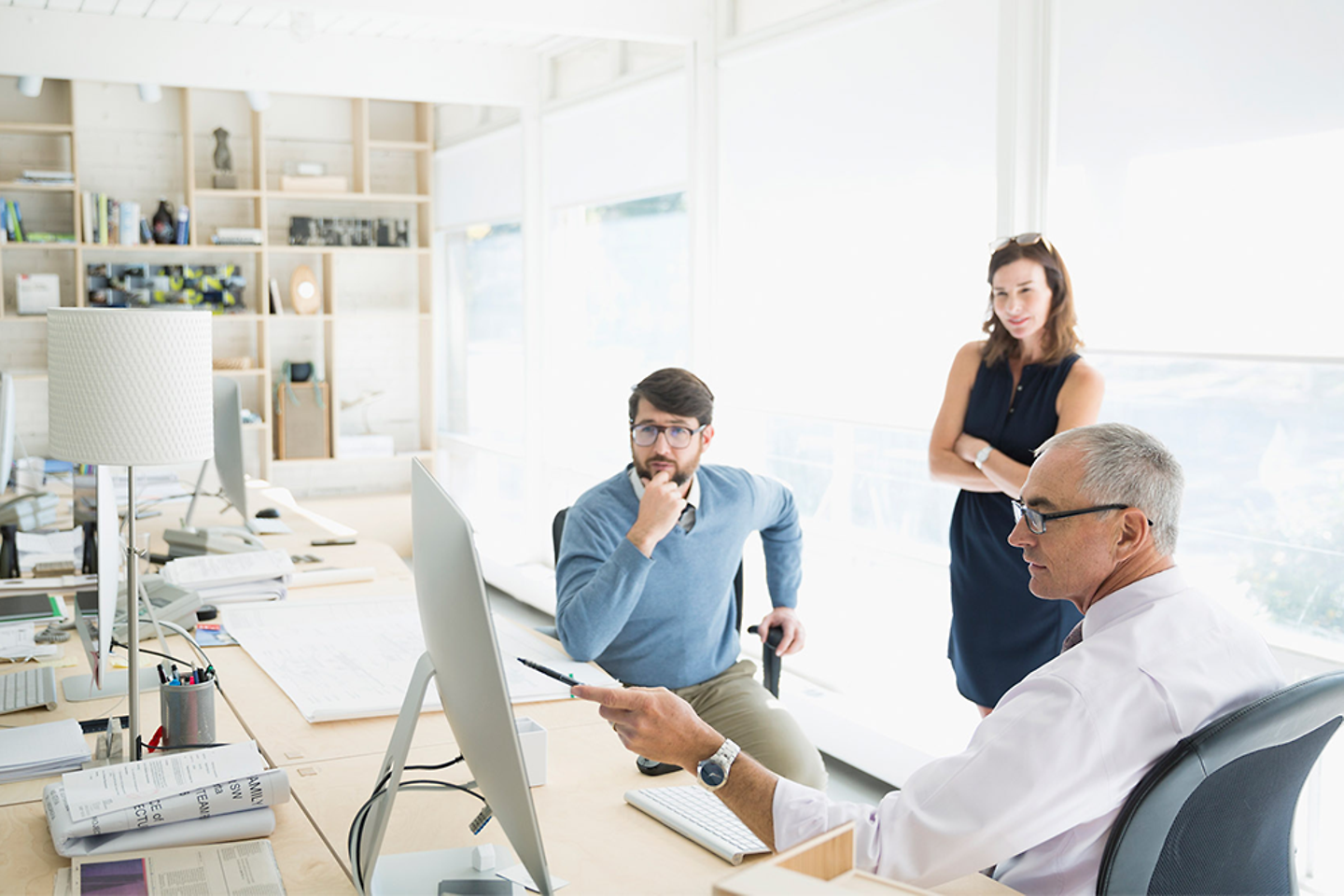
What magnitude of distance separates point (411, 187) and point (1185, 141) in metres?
5.91

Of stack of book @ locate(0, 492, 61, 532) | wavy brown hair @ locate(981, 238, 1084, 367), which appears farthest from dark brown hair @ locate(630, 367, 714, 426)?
stack of book @ locate(0, 492, 61, 532)

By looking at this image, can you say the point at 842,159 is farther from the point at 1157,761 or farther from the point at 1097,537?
the point at 1157,761

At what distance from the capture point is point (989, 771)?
1350mm

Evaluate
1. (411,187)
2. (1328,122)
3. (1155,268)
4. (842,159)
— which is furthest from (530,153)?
(1328,122)

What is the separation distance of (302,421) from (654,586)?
5336 millimetres

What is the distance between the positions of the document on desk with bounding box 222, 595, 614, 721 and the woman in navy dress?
1018 mm

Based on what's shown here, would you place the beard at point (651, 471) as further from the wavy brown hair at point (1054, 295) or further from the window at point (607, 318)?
the window at point (607, 318)

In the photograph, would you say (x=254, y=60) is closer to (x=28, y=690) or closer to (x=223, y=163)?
(x=223, y=163)

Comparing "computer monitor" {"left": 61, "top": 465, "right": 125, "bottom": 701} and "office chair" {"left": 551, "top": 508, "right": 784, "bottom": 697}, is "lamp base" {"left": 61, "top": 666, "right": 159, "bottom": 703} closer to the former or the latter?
"computer monitor" {"left": 61, "top": 465, "right": 125, "bottom": 701}

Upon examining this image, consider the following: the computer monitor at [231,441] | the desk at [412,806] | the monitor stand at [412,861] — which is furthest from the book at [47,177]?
the monitor stand at [412,861]

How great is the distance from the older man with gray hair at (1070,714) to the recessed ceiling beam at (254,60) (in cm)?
521

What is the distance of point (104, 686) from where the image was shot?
222 centimetres

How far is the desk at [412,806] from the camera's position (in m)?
1.46

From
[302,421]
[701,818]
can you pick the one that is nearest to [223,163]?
[302,421]
